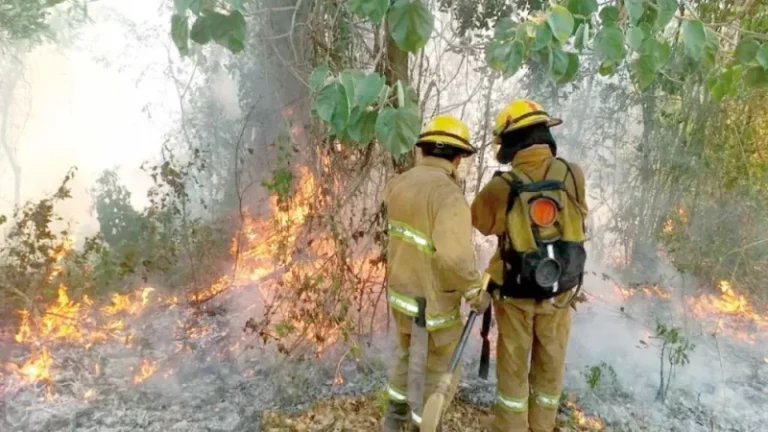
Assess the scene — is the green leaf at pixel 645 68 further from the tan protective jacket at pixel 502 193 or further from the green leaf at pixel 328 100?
the green leaf at pixel 328 100

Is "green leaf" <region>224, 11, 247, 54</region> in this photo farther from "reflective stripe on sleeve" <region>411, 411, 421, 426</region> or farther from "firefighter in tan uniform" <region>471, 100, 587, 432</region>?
"reflective stripe on sleeve" <region>411, 411, 421, 426</region>

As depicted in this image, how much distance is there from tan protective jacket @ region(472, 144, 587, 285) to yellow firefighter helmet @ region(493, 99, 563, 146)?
15cm

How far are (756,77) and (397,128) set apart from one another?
1837 mm

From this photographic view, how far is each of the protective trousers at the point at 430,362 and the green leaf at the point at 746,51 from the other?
1998mm

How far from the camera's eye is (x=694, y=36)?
6.99 feet

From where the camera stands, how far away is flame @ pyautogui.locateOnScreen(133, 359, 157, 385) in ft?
13.3

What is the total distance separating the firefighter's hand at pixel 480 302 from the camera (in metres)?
2.96

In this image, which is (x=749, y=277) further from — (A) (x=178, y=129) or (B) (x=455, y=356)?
(A) (x=178, y=129)

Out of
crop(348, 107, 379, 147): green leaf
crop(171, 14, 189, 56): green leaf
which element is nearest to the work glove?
crop(348, 107, 379, 147): green leaf

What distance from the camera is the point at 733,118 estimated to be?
5.70 m

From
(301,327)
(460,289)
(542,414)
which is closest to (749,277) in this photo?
(542,414)

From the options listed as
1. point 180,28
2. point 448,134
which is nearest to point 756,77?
point 448,134

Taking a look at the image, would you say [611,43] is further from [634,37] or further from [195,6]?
[195,6]

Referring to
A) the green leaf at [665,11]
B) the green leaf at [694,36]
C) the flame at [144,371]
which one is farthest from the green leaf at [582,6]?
the flame at [144,371]
